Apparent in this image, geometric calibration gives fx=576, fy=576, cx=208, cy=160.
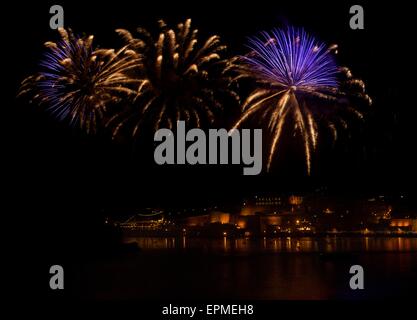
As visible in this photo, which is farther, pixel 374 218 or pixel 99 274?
pixel 374 218

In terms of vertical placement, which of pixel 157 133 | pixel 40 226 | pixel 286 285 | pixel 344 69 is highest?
pixel 344 69

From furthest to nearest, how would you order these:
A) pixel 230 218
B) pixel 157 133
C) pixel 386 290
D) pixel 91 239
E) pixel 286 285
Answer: pixel 230 218
pixel 91 239
pixel 286 285
pixel 386 290
pixel 157 133

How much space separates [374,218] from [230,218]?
3562 centimetres

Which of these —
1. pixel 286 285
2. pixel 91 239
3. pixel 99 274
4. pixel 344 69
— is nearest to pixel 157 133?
pixel 344 69

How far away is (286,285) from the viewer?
31.4 m

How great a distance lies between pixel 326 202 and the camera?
143625 mm

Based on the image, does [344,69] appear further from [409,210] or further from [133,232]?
[133,232]

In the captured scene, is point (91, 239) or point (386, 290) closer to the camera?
point (386, 290)

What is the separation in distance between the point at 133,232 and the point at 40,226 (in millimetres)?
108332

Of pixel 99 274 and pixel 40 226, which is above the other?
pixel 40 226

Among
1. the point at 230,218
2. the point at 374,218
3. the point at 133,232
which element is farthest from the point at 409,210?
the point at 133,232
